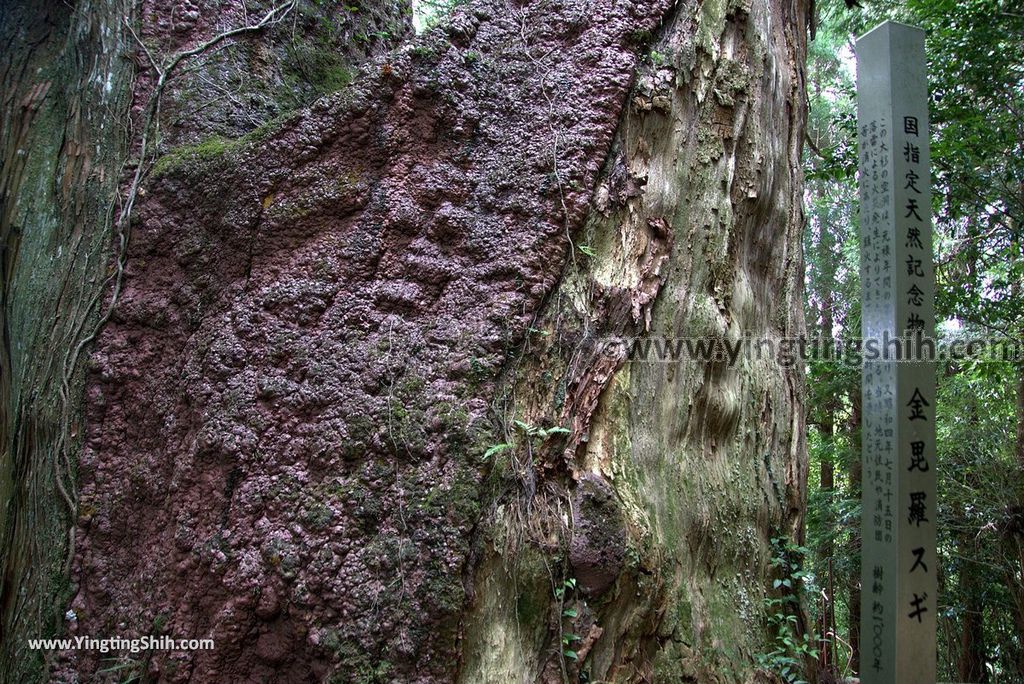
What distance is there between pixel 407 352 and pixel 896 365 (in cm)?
192

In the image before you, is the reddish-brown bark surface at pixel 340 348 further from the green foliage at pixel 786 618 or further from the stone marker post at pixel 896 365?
the green foliage at pixel 786 618

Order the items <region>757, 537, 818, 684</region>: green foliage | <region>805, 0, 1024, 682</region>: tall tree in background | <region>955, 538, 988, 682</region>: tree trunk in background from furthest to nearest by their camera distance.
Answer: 1. <region>955, 538, 988, 682</region>: tree trunk in background
2. <region>805, 0, 1024, 682</region>: tall tree in background
3. <region>757, 537, 818, 684</region>: green foliage

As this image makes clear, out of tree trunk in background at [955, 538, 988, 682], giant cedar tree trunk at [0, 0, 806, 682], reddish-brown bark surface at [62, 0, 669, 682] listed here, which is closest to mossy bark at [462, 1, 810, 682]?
giant cedar tree trunk at [0, 0, 806, 682]

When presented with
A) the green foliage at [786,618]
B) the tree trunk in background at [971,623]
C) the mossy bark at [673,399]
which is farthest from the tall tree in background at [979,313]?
the green foliage at [786,618]

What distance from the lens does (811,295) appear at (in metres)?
9.42

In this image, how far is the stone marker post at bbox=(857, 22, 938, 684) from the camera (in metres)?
2.20

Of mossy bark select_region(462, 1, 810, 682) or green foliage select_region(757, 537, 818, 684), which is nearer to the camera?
mossy bark select_region(462, 1, 810, 682)

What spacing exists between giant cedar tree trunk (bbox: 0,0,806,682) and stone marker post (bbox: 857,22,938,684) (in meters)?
0.80

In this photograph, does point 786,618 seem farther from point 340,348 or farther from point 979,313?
point 979,313

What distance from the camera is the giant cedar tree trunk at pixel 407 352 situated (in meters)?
2.48

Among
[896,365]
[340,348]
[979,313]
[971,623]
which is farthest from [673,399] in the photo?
[971,623]

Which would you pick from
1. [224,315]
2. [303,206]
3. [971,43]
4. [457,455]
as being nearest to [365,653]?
[457,455]

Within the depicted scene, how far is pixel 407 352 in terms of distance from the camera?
2791mm

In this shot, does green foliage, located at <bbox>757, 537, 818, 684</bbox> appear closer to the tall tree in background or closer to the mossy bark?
the mossy bark
